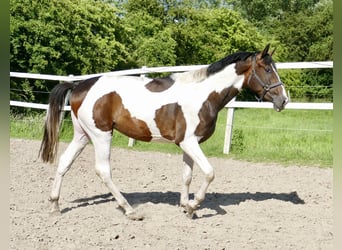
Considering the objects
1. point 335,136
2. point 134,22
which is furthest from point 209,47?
point 335,136

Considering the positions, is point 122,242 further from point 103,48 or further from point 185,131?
point 103,48

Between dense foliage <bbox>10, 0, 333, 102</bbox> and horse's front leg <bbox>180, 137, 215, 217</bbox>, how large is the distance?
858cm

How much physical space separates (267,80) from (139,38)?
55.5 ft

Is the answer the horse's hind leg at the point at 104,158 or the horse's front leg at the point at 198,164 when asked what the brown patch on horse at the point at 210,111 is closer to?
the horse's front leg at the point at 198,164

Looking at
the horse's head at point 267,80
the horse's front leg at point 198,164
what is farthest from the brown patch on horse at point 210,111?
the horse's head at point 267,80

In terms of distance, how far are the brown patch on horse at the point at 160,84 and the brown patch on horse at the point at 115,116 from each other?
33cm

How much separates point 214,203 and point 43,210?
5.99 feet

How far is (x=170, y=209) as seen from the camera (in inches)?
177

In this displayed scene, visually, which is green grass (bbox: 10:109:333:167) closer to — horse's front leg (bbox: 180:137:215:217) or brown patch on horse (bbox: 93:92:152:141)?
horse's front leg (bbox: 180:137:215:217)

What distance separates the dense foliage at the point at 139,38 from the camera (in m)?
14.4

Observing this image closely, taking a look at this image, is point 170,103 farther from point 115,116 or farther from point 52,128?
point 52,128

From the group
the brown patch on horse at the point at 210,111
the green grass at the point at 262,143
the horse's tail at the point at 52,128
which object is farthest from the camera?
the green grass at the point at 262,143

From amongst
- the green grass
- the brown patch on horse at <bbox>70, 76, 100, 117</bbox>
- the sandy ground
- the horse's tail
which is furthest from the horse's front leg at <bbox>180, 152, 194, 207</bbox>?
the green grass

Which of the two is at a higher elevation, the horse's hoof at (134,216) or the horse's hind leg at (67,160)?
the horse's hind leg at (67,160)
